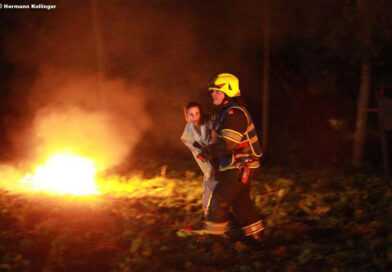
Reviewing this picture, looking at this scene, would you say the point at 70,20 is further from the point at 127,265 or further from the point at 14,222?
Answer: the point at 127,265

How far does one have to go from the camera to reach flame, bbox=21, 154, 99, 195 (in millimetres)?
8336

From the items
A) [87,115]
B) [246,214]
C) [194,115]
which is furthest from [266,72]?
[246,214]

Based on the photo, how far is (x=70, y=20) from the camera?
1371cm

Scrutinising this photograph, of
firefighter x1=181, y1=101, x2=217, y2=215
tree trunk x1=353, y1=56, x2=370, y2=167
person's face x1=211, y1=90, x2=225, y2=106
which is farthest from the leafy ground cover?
tree trunk x1=353, y1=56, x2=370, y2=167

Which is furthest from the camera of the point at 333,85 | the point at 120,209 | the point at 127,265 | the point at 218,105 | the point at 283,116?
the point at 283,116

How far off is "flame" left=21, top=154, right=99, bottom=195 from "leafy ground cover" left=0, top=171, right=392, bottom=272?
509mm

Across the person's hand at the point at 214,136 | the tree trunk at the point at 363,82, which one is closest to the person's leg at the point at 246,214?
the person's hand at the point at 214,136

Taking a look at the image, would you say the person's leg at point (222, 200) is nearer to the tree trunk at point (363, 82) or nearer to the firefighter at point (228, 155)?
the firefighter at point (228, 155)

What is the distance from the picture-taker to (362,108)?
419 inches

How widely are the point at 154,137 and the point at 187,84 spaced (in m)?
2.39

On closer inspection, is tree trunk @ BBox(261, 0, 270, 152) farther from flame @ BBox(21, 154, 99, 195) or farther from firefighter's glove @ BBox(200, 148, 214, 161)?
firefighter's glove @ BBox(200, 148, 214, 161)

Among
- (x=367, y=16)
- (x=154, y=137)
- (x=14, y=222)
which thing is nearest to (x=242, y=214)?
(x=14, y=222)

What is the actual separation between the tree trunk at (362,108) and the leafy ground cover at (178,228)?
2.30 meters

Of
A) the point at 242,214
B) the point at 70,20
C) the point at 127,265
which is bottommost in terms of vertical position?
the point at 127,265
